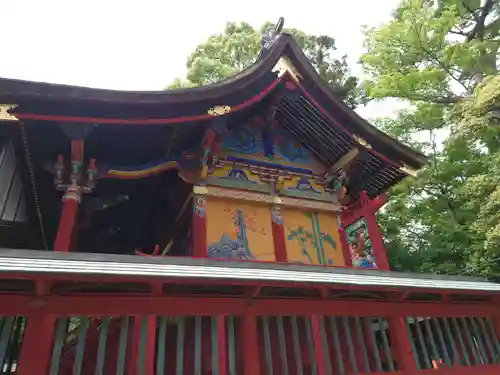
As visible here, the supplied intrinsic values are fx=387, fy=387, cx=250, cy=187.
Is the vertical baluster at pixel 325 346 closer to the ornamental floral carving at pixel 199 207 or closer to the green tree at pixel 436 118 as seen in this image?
the ornamental floral carving at pixel 199 207

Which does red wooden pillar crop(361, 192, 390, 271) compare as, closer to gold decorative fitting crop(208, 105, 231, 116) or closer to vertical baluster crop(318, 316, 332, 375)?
vertical baluster crop(318, 316, 332, 375)

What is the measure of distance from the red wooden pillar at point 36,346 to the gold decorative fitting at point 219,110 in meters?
3.88

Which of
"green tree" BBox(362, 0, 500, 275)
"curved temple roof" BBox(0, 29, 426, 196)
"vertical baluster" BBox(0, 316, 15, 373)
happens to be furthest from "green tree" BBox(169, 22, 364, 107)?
"vertical baluster" BBox(0, 316, 15, 373)

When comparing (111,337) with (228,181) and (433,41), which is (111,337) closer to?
(228,181)

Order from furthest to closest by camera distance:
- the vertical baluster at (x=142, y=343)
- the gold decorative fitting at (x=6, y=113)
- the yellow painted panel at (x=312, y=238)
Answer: the yellow painted panel at (x=312, y=238), the gold decorative fitting at (x=6, y=113), the vertical baluster at (x=142, y=343)

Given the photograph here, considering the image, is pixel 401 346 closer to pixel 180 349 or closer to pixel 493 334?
pixel 493 334

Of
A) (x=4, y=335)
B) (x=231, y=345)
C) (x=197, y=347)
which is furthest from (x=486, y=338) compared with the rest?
(x=4, y=335)

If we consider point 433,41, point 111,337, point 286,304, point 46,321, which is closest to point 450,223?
point 433,41

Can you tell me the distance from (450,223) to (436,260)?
1.65 meters

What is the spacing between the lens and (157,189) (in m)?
7.95

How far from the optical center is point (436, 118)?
16.2 metres

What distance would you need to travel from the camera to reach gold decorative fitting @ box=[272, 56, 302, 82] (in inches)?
291

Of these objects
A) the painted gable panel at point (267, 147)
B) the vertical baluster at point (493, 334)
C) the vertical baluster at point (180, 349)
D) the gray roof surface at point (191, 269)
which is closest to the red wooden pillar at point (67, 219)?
the gray roof surface at point (191, 269)

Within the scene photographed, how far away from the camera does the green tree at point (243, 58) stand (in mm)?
20812
